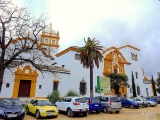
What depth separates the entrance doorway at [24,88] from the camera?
68.3 feet

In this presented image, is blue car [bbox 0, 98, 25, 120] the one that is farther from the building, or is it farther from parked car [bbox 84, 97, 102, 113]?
the building

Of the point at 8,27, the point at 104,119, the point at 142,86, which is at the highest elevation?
the point at 8,27

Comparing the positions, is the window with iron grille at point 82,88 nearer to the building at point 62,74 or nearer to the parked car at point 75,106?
the building at point 62,74

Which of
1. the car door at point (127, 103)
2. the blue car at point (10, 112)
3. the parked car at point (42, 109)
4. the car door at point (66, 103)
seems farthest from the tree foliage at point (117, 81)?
the blue car at point (10, 112)

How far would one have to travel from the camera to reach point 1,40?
14.7 metres

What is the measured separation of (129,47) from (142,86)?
1239cm

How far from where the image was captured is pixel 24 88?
69.4 ft

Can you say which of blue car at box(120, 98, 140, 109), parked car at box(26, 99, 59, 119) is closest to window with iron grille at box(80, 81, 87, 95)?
blue car at box(120, 98, 140, 109)

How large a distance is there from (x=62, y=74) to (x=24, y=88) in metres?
6.81

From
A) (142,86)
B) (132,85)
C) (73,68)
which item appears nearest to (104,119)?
(73,68)

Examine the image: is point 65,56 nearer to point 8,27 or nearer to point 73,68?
point 73,68

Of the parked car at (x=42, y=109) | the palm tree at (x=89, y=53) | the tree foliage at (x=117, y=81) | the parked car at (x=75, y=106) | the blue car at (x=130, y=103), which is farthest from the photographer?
the tree foliage at (x=117, y=81)

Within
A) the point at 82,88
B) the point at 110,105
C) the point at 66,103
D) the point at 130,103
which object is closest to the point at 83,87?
the point at 82,88

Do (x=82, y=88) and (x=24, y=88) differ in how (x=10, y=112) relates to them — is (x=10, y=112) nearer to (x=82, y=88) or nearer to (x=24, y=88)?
(x=24, y=88)
